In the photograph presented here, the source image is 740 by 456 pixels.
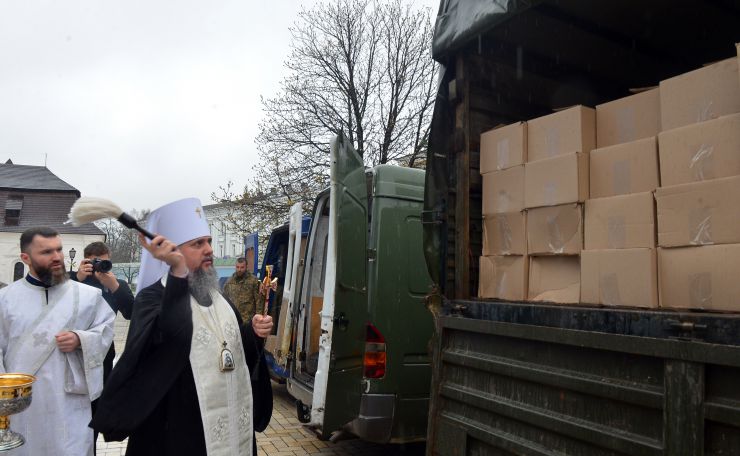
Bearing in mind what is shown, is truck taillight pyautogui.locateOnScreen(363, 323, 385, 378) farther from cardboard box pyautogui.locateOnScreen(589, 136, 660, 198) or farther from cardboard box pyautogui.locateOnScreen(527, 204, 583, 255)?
cardboard box pyautogui.locateOnScreen(589, 136, 660, 198)

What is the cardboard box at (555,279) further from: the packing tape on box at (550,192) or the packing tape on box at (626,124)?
the packing tape on box at (626,124)

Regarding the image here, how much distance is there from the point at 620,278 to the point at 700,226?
0.40 metres

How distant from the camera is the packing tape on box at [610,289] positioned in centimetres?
226

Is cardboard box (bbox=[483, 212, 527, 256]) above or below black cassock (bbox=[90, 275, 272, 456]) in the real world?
above

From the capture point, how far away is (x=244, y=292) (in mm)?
8500

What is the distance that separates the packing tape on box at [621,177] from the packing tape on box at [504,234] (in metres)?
0.64

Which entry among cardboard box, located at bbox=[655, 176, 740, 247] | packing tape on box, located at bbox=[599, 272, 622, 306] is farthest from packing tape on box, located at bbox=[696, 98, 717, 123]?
packing tape on box, located at bbox=[599, 272, 622, 306]

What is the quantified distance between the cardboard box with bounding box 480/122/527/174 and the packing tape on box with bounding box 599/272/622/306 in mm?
813

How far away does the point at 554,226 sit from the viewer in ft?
8.50

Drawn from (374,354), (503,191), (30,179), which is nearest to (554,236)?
(503,191)

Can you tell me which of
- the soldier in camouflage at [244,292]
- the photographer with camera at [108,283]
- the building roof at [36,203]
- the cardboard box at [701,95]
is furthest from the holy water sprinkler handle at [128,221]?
the building roof at [36,203]

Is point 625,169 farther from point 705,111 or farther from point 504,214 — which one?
point 504,214

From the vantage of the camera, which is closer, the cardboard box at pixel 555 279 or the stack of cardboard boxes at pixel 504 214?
the cardboard box at pixel 555 279

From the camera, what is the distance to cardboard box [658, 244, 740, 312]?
1.87 m
